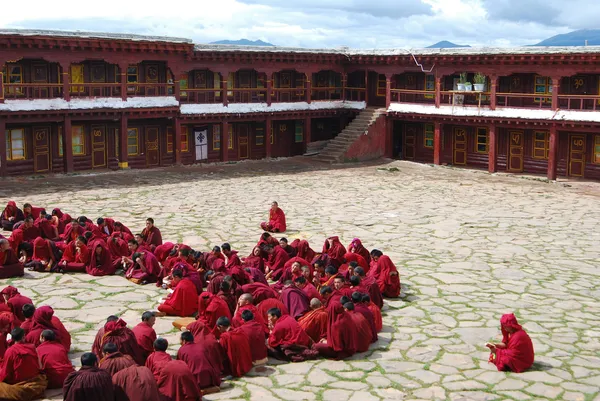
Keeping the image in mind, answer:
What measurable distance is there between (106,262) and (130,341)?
6135mm

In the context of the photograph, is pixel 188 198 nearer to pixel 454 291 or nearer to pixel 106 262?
pixel 106 262

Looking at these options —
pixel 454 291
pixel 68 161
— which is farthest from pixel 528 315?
pixel 68 161

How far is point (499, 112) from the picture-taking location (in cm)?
3412

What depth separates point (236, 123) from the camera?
38.3 meters

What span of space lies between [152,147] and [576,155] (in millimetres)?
18886

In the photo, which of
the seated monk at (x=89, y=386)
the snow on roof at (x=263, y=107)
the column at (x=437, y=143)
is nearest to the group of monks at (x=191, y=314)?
the seated monk at (x=89, y=386)

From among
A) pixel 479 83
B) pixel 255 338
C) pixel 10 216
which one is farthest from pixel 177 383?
pixel 479 83

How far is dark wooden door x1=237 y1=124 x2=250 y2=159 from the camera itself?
127 ft

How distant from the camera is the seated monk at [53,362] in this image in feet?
35.5

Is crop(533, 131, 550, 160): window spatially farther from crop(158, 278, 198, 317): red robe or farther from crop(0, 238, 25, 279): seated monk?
crop(0, 238, 25, 279): seated monk

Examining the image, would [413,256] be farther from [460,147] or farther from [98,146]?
[460,147]

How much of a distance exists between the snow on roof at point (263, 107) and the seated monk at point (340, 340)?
79.2 feet

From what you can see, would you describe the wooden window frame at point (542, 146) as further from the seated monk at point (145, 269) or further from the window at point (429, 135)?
the seated monk at point (145, 269)

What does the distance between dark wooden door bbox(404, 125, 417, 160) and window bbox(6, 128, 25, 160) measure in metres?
18.9
